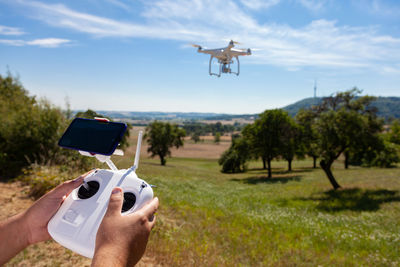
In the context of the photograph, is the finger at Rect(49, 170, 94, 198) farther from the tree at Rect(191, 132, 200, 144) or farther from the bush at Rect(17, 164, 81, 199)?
the tree at Rect(191, 132, 200, 144)

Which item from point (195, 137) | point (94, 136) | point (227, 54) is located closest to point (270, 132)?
point (227, 54)

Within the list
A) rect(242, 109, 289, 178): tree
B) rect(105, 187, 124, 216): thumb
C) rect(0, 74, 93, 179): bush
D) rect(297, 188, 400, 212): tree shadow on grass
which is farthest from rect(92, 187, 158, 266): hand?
rect(242, 109, 289, 178): tree

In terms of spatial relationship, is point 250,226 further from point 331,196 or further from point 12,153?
point 331,196

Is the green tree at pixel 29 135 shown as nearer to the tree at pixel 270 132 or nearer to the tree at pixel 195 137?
the tree at pixel 270 132

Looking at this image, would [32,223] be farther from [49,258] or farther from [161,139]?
[161,139]

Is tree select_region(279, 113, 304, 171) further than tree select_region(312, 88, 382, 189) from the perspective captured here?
Yes
